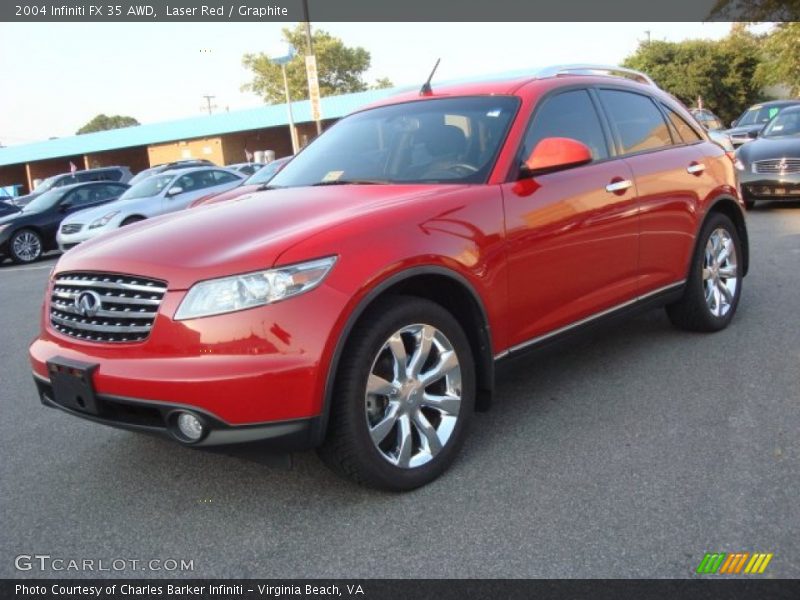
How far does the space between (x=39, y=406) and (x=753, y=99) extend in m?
49.0

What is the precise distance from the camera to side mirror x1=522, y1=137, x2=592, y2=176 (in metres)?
3.63

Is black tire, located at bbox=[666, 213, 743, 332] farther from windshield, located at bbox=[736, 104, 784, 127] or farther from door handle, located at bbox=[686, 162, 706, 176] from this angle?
windshield, located at bbox=[736, 104, 784, 127]

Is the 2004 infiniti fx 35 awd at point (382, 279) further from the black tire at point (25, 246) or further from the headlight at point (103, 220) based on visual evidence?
the black tire at point (25, 246)

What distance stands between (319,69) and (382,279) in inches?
2901

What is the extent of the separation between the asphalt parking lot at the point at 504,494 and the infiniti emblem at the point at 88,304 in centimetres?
86

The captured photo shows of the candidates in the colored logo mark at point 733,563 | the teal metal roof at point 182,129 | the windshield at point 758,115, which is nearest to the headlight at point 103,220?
the colored logo mark at point 733,563

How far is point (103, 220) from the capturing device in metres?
13.6

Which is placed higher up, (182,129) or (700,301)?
(182,129)

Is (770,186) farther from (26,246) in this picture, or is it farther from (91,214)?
(26,246)

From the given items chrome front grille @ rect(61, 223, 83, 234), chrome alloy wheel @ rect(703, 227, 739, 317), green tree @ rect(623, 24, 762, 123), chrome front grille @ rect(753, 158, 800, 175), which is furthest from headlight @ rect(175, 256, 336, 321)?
green tree @ rect(623, 24, 762, 123)

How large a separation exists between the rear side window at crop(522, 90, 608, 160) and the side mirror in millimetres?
110

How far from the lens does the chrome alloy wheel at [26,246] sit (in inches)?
583

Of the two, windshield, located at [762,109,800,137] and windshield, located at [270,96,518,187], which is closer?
windshield, located at [270,96,518,187]

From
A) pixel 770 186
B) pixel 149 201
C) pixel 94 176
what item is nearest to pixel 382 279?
pixel 770 186
